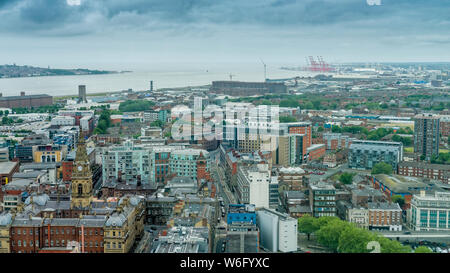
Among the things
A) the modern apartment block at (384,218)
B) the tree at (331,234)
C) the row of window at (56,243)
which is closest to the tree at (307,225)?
the tree at (331,234)

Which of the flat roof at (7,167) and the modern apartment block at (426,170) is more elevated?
the flat roof at (7,167)

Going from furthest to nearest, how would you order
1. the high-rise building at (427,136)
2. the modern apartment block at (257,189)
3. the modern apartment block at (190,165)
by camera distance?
the high-rise building at (427,136), the modern apartment block at (190,165), the modern apartment block at (257,189)

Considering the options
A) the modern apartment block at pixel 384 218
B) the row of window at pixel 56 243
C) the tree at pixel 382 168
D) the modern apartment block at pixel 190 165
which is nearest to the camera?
the row of window at pixel 56 243

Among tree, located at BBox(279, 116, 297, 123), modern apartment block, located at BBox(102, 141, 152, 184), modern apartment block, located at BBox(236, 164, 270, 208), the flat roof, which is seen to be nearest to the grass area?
tree, located at BBox(279, 116, 297, 123)

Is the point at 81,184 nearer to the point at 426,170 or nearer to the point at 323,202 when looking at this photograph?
the point at 323,202

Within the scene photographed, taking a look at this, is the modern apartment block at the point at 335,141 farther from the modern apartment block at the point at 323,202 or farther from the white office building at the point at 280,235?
the white office building at the point at 280,235

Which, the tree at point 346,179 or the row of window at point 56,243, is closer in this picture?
the row of window at point 56,243
